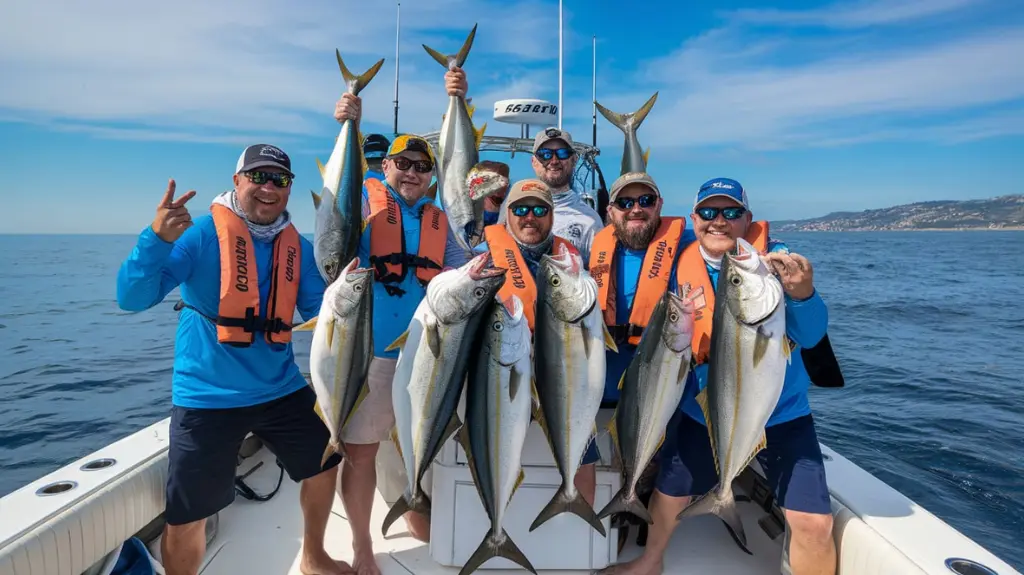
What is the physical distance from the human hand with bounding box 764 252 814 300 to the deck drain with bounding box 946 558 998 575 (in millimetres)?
1447

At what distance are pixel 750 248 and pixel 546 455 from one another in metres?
1.63

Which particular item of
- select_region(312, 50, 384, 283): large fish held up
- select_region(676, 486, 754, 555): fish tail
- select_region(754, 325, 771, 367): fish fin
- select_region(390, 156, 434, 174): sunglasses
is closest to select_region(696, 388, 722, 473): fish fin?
select_region(676, 486, 754, 555): fish tail

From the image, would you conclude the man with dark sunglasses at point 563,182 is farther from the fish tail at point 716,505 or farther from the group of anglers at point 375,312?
the fish tail at point 716,505

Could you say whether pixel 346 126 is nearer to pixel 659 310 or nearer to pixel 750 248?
pixel 659 310

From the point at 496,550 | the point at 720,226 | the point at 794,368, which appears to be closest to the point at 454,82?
the point at 720,226

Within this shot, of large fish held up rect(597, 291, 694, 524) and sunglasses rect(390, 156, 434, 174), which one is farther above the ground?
sunglasses rect(390, 156, 434, 174)

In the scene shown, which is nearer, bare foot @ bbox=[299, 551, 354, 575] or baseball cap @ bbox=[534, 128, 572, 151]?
bare foot @ bbox=[299, 551, 354, 575]

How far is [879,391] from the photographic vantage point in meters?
11.4

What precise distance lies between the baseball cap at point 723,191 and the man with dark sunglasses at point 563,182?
990mm

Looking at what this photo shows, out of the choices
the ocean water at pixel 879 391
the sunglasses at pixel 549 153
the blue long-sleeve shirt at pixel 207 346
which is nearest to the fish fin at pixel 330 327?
the blue long-sleeve shirt at pixel 207 346

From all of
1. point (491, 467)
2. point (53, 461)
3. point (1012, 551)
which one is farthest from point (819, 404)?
point (53, 461)

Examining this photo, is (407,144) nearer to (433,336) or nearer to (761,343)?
(433,336)

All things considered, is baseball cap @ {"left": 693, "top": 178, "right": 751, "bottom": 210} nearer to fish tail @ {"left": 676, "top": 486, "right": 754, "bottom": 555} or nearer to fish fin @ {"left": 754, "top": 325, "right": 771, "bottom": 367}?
fish fin @ {"left": 754, "top": 325, "right": 771, "bottom": 367}

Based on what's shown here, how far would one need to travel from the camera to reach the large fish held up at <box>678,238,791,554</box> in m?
2.68
